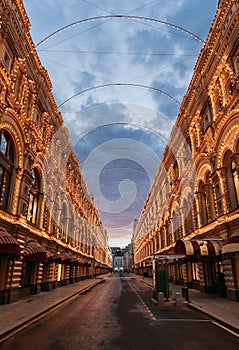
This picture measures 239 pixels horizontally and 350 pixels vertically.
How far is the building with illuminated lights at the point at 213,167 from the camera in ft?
62.4

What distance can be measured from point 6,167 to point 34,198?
284 inches

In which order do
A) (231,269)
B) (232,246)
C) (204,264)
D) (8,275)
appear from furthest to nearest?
(204,264), (231,269), (8,275), (232,246)

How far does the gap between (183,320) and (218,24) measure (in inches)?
854

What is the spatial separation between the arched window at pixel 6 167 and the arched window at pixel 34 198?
4.59 metres

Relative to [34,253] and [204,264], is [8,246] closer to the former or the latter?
[34,253]

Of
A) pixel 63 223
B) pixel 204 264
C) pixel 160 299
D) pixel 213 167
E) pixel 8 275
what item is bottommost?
pixel 160 299

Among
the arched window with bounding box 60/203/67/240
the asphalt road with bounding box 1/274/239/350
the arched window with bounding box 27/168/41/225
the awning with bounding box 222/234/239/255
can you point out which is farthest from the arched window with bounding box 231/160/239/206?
the arched window with bounding box 60/203/67/240

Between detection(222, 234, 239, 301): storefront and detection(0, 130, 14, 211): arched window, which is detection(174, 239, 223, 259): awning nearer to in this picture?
detection(222, 234, 239, 301): storefront

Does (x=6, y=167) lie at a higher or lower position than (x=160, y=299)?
higher

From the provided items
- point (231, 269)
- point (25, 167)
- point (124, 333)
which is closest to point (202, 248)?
point (231, 269)

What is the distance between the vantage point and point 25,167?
21406mm

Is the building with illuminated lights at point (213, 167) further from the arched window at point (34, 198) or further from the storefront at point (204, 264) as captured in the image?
the arched window at point (34, 198)

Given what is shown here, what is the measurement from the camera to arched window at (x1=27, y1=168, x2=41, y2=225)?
2458cm

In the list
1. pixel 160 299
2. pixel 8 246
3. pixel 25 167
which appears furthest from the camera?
pixel 25 167
